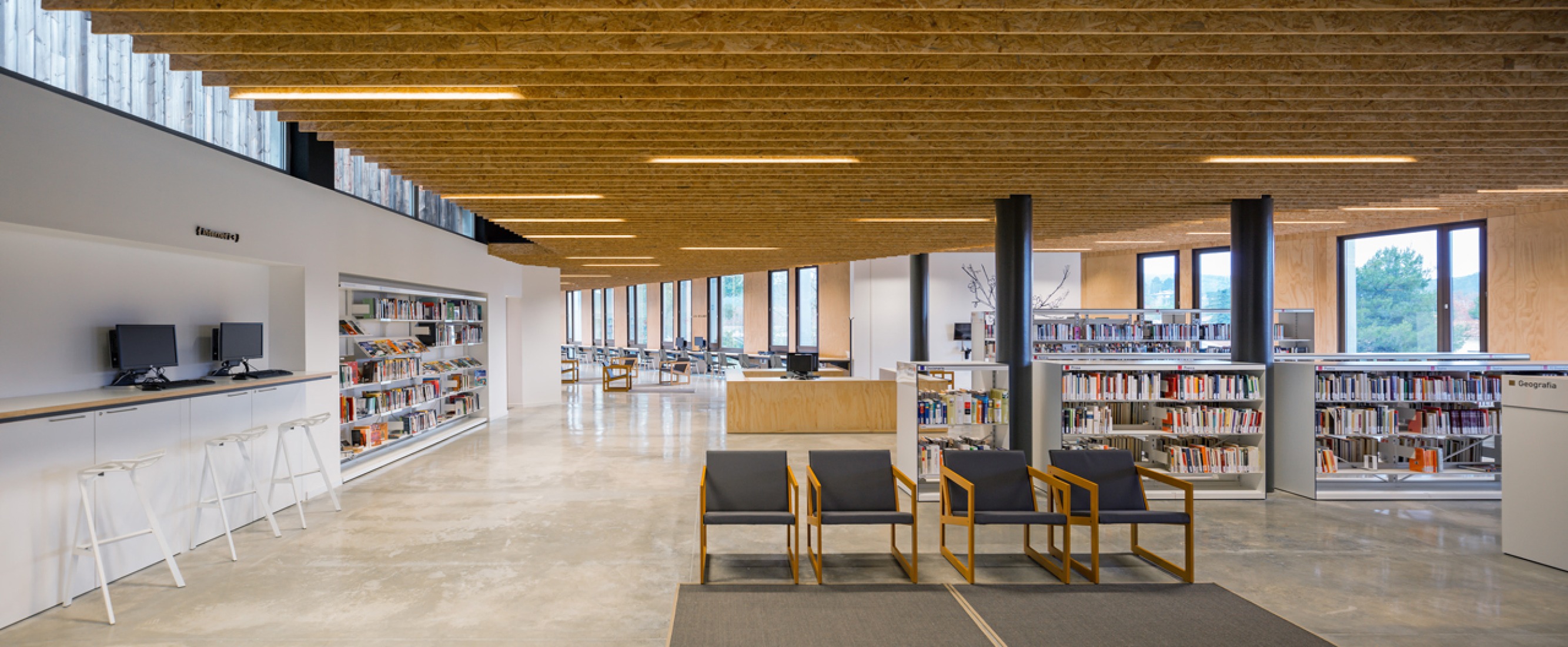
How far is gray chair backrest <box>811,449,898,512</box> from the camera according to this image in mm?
5020

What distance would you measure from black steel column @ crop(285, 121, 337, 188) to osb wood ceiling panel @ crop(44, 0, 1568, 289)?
1245mm

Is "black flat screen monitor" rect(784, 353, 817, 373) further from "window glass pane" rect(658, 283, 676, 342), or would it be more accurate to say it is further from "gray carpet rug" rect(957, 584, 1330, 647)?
"window glass pane" rect(658, 283, 676, 342)

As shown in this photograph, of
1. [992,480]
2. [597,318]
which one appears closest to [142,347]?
[992,480]

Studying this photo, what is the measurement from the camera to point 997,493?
16.6ft

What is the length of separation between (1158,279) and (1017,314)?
31.5ft

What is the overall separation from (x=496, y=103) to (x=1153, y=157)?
4.60 m

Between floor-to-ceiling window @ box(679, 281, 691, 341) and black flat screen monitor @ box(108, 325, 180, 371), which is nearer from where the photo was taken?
black flat screen monitor @ box(108, 325, 180, 371)

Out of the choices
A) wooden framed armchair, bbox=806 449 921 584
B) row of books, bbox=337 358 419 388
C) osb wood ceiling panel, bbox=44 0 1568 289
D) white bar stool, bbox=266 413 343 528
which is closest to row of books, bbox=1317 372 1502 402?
osb wood ceiling panel, bbox=44 0 1568 289

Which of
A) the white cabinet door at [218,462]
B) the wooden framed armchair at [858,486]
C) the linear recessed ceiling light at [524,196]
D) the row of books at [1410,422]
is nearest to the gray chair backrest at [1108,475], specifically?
the wooden framed armchair at [858,486]

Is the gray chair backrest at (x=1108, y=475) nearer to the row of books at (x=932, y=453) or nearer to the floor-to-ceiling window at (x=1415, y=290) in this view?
the row of books at (x=932, y=453)

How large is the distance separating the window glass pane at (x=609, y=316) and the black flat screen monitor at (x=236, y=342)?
2169 centimetres

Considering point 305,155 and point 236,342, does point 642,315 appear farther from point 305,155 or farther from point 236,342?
point 236,342

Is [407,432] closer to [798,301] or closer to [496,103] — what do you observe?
[496,103]

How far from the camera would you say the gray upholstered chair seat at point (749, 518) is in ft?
14.9
